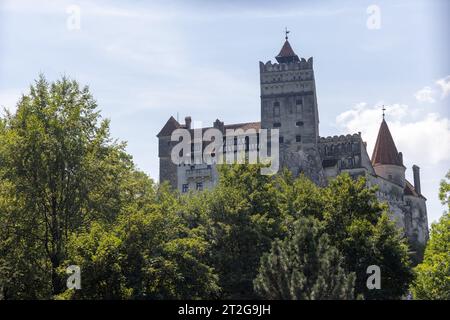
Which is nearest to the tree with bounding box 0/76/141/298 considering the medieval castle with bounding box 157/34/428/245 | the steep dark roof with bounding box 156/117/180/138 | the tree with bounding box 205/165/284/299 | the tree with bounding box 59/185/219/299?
the tree with bounding box 59/185/219/299

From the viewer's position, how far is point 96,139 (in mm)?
39812

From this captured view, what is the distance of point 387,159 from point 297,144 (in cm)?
1771

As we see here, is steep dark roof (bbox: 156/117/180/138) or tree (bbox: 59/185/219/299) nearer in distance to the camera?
tree (bbox: 59/185/219/299)

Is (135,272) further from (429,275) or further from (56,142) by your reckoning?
(429,275)

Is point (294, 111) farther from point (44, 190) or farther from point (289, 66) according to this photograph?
point (44, 190)

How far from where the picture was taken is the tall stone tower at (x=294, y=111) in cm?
8444

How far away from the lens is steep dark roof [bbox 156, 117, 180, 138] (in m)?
94.3

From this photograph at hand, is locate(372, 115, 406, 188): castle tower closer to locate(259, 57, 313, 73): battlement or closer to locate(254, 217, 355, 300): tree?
locate(259, 57, 313, 73): battlement

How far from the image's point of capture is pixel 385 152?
97688 millimetres

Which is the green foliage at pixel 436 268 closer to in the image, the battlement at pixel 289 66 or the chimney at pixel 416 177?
the battlement at pixel 289 66

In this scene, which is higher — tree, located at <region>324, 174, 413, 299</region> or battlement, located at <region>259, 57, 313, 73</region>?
battlement, located at <region>259, 57, 313, 73</region>

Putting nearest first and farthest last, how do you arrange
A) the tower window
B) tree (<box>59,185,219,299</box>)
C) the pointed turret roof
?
tree (<box>59,185,219,299</box>)
the tower window
the pointed turret roof

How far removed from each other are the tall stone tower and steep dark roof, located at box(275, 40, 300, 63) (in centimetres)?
169

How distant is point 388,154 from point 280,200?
54998 mm
